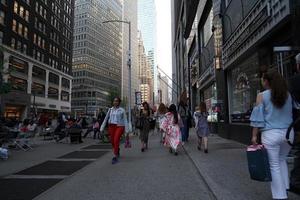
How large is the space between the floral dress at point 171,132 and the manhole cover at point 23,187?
4.95 metres

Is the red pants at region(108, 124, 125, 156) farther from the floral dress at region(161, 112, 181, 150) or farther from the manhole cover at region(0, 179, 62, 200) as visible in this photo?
the manhole cover at region(0, 179, 62, 200)

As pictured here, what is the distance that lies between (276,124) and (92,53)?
125 metres

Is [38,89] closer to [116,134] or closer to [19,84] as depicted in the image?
[19,84]

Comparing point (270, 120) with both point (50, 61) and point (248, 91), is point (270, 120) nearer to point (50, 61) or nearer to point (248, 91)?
point (248, 91)

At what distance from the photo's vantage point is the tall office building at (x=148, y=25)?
12238 centimetres

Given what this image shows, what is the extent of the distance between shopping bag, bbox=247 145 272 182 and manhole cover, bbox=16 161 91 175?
5.08m

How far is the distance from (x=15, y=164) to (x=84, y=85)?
11294 cm

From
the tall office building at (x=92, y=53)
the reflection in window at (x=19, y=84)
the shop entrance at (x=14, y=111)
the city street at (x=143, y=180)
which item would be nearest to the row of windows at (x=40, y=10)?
the reflection in window at (x=19, y=84)

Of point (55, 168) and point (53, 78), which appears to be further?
point (53, 78)

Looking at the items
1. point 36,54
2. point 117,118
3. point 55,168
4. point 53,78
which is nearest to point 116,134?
point 117,118

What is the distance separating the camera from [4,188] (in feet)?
21.2

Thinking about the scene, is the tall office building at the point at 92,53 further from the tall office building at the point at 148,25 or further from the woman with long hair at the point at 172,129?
the woman with long hair at the point at 172,129

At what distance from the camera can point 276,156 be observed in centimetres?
430

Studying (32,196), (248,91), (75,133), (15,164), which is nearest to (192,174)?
(32,196)
